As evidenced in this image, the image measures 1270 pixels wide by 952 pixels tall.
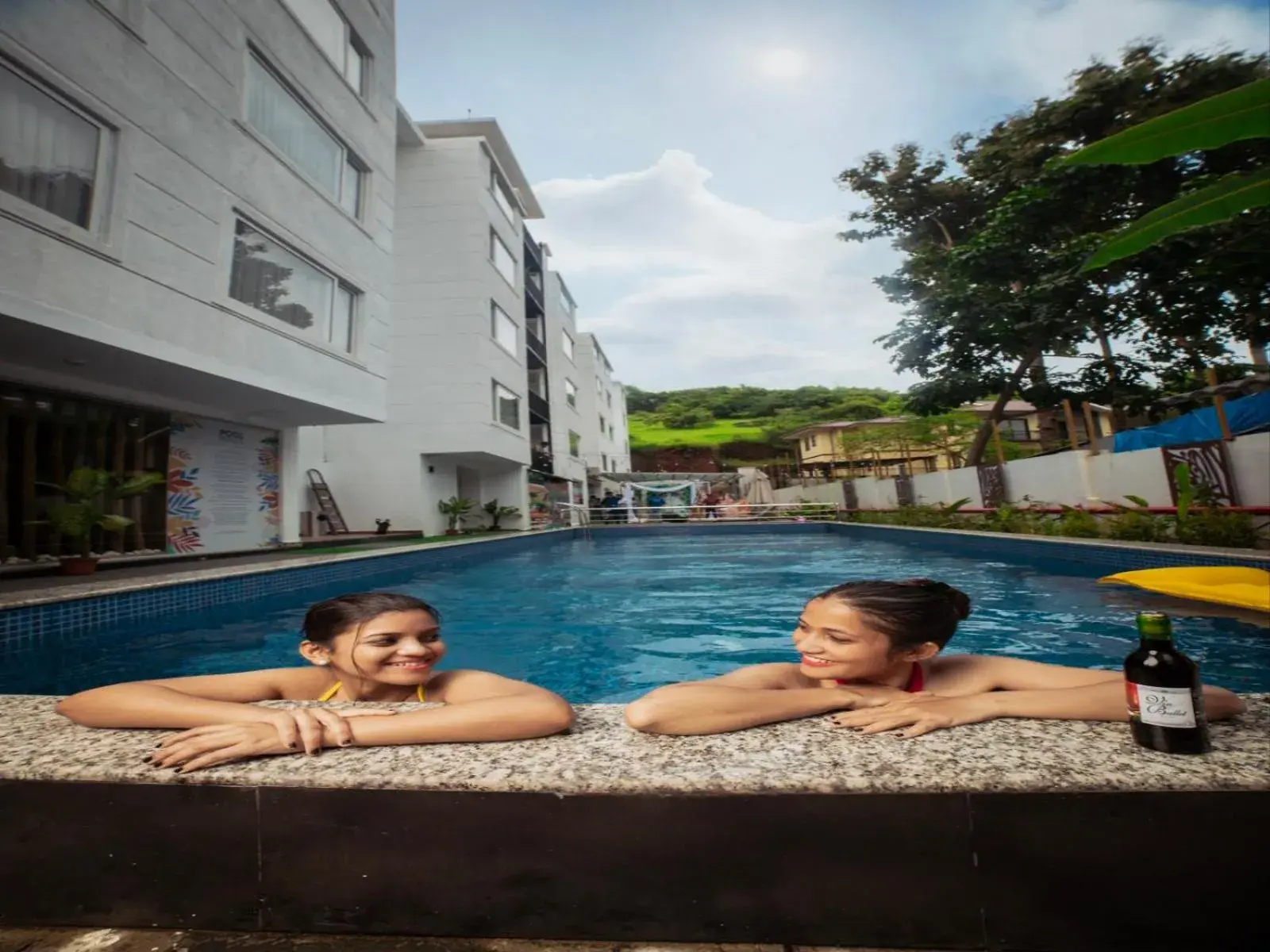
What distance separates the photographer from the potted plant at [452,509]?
1714cm

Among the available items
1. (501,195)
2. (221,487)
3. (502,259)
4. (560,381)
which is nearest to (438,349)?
(502,259)

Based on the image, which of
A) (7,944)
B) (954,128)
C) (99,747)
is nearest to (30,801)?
(99,747)

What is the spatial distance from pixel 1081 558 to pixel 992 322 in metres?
6.77

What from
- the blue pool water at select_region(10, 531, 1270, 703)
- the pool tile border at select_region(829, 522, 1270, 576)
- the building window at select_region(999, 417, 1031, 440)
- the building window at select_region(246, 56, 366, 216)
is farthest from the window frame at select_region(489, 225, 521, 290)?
the building window at select_region(999, 417, 1031, 440)

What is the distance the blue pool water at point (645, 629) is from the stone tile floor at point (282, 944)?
2794mm

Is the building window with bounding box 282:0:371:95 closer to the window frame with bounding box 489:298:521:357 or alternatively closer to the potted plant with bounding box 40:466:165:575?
the window frame with bounding box 489:298:521:357

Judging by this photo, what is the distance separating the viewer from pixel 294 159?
9.59 m

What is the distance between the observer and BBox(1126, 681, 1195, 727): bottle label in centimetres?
115

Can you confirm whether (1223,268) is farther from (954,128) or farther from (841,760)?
(841,760)

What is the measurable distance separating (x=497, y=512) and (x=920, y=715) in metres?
18.7

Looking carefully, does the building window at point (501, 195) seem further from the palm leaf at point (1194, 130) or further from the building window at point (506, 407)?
the palm leaf at point (1194, 130)

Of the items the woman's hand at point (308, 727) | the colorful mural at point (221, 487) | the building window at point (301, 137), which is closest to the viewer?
the woman's hand at point (308, 727)

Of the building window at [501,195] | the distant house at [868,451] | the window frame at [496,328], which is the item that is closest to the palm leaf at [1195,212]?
the window frame at [496,328]

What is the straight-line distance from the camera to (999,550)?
9.78 metres
